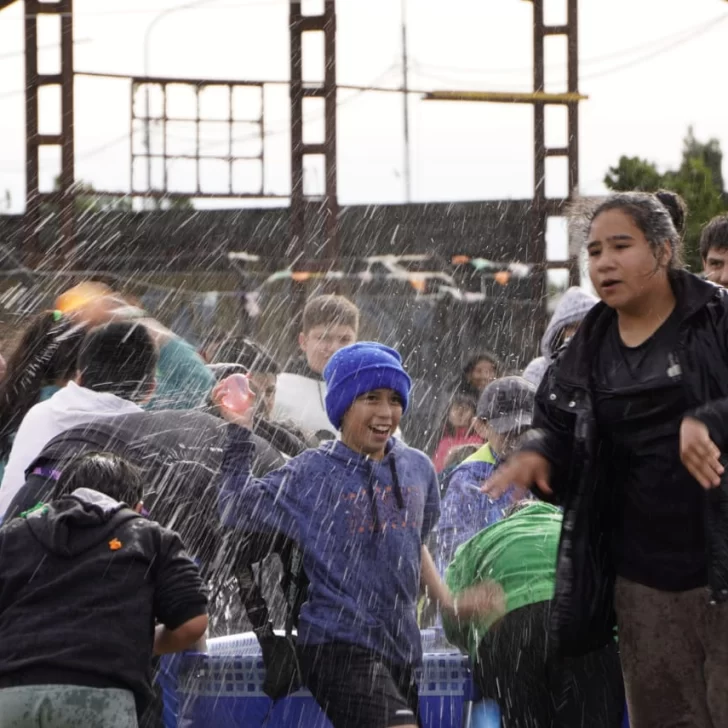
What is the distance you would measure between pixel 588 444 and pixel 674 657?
0.60 metres

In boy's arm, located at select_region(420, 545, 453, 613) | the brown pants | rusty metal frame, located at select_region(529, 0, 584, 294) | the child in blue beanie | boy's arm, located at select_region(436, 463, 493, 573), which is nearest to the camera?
the brown pants

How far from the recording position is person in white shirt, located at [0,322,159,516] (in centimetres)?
480

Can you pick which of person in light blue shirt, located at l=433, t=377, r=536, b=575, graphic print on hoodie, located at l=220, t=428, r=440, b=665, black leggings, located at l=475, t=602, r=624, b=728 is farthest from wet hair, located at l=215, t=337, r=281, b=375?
black leggings, located at l=475, t=602, r=624, b=728

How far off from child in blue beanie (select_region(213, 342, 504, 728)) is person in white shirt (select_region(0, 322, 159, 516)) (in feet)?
1.81

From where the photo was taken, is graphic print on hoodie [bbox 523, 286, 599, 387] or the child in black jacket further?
graphic print on hoodie [bbox 523, 286, 599, 387]

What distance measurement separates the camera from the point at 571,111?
1606 centimetres

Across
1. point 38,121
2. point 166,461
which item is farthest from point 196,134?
point 166,461

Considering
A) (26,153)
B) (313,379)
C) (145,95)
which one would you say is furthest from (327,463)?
(145,95)

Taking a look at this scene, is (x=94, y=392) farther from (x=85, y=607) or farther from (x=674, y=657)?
(x=674, y=657)

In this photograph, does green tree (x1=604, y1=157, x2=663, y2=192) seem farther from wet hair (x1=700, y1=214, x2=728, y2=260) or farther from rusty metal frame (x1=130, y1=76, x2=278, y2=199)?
wet hair (x1=700, y1=214, x2=728, y2=260)

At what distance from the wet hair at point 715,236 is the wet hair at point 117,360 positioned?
2.31m

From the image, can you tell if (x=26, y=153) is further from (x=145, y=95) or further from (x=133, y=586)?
(x=133, y=586)

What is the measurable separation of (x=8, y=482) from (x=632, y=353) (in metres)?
2.31

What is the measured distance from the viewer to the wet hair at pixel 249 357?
249 inches
